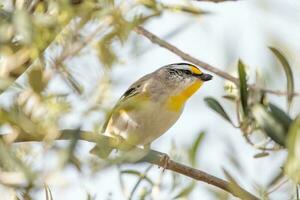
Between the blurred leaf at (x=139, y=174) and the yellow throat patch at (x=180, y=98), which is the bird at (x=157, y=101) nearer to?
the yellow throat patch at (x=180, y=98)

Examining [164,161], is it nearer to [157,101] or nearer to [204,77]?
[157,101]

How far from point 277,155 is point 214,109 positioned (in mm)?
222

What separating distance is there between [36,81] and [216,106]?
87 cm

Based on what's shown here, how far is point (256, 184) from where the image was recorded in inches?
61.9

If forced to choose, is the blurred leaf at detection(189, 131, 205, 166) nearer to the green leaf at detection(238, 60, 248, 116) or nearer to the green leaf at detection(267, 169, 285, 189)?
the green leaf at detection(267, 169, 285, 189)

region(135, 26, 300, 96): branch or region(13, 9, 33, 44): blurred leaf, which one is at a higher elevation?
region(13, 9, 33, 44): blurred leaf

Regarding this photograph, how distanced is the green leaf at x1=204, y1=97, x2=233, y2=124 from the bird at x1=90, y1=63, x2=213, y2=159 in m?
1.15

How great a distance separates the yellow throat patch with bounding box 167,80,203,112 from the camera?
12.0 feet

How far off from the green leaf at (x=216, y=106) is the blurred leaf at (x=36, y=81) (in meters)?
0.77

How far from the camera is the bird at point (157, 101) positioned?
11.2 ft

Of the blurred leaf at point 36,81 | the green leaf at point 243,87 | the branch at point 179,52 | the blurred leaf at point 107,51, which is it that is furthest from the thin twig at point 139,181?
the branch at point 179,52

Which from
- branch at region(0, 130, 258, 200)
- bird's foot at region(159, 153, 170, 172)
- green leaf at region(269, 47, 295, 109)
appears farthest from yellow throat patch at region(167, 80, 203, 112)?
green leaf at region(269, 47, 295, 109)

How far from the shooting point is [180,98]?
3777 mm

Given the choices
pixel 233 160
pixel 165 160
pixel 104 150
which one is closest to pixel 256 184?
pixel 233 160
